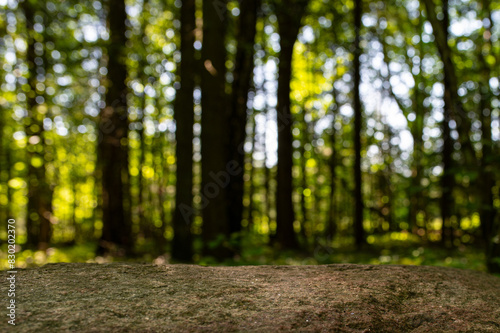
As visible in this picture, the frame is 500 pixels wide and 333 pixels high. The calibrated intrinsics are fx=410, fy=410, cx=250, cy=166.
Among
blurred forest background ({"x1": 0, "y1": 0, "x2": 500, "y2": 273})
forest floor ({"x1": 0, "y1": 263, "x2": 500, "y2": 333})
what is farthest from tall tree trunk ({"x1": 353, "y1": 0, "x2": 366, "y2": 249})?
forest floor ({"x1": 0, "y1": 263, "x2": 500, "y2": 333})

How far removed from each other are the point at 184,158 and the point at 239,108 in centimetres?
225

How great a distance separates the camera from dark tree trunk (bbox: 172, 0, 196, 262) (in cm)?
904

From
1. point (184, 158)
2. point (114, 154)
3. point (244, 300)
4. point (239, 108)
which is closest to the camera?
point (244, 300)

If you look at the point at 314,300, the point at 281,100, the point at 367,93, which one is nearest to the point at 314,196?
the point at 367,93

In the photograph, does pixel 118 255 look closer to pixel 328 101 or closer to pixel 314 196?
pixel 314 196

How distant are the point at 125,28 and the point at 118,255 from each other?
6.72 meters

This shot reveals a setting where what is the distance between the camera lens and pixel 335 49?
1816 cm

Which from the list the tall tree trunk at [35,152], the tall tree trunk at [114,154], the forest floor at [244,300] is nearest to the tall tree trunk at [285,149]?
the tall tree trunk at [114,154]

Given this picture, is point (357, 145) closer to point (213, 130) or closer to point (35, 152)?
point (213, 130)

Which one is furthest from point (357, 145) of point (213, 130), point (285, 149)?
point (213, 130)

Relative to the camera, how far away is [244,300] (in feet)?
7.00

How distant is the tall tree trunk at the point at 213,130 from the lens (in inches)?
314

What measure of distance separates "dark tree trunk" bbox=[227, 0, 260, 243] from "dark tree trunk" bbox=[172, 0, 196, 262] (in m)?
1.26

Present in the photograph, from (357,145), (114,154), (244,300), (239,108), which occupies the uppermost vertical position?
(239,108)
